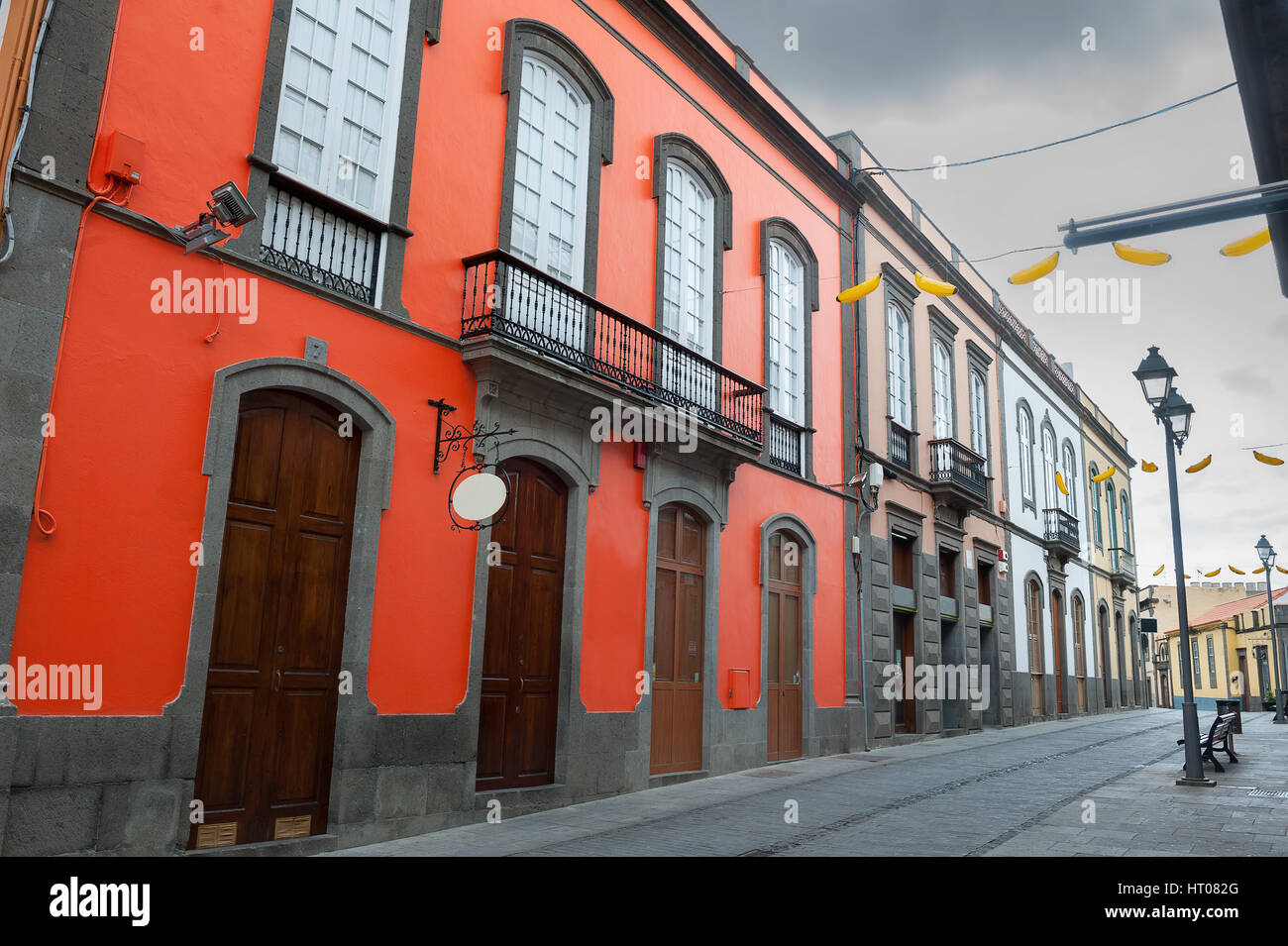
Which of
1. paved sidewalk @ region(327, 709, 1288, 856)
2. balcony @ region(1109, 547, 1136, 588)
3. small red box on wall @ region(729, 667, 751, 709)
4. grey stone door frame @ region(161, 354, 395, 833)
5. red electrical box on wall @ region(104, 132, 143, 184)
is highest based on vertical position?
balcony @ region(1109, 547, 1136, 588)

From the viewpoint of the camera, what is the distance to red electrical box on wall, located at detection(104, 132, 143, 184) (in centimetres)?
671

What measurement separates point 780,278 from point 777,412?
230 centimetres

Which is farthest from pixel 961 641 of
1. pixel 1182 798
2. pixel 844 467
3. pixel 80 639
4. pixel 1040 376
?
pixel 80 639

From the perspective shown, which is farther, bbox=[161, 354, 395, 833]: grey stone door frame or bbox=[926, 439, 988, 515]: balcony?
bbox=[926, 439, 988, 515]: balcony

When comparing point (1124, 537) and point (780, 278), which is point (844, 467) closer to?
point (780, 278)

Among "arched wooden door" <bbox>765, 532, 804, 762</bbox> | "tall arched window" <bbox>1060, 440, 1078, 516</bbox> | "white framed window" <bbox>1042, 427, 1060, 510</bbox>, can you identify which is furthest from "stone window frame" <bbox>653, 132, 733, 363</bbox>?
"tall arched window" <bbox>1060, 440, 1078, 516</bbox>

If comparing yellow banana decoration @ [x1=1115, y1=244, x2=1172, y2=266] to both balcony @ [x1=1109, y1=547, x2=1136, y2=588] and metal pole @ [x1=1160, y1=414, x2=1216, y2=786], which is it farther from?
balcony @ [x1=1109, y1=547, x2=1136, y2=588]

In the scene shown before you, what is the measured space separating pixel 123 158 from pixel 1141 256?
23.7 ft

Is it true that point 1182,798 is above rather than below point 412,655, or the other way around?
below

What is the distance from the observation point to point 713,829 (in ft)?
27.8

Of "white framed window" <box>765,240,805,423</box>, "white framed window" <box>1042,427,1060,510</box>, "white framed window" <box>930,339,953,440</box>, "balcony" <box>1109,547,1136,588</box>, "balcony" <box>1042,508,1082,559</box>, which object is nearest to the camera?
"white framed window" <box>765,240,805,423</box>

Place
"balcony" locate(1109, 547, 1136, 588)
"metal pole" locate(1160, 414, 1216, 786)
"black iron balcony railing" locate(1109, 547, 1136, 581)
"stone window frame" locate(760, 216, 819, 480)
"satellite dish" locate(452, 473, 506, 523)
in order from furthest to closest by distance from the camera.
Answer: "black iron balcony railing" locate(1109, 547, 1136, 581)
"balcony" locate(1109, 547, 1136, 588)
"stone window frame" locate(760, 216, 819, 480)
"metal pole" locate(1160, 414, 1216, 786)
"satellite dish" locate(452, 473, 506, 523)

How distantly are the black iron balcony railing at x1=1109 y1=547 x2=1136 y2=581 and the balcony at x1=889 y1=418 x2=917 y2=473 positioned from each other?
753 inches

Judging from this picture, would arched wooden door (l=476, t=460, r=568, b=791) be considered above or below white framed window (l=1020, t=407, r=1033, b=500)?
below
